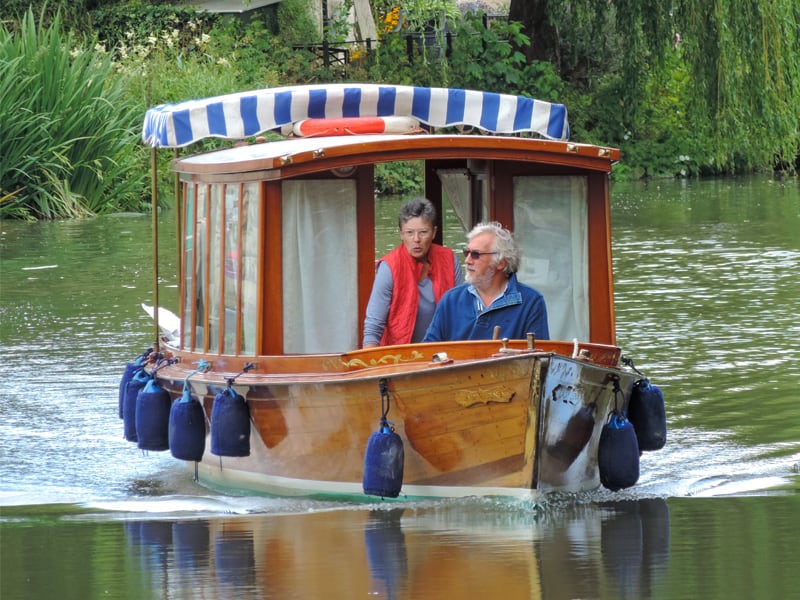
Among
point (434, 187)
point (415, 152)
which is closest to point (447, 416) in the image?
point (415, 152)

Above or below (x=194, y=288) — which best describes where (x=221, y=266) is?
above

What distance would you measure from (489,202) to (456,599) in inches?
119

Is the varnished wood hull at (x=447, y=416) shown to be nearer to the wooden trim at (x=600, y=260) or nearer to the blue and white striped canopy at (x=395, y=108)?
the wooden trim at (x=600, y=260)

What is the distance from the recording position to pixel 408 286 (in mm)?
9297

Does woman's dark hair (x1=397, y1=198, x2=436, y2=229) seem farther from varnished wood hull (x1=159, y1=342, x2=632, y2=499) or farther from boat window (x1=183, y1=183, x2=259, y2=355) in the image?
varnished wood hull (x1=159, y1=342, x2=632, y2=499)

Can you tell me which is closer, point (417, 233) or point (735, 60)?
point (417, 233)

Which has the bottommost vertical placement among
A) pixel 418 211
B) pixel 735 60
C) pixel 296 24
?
pixel 418 211

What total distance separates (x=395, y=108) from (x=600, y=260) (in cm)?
201

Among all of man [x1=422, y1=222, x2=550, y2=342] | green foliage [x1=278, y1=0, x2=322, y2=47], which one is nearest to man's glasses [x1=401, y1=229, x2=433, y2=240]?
man [x1=422, y1=222, x2=550, y2=342]

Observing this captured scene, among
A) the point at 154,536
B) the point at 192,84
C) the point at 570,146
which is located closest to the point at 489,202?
the point at 570,146

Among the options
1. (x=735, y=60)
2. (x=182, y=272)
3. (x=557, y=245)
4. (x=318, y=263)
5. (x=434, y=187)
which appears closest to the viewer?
(x=318, y=263)

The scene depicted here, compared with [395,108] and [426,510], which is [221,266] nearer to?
[395,108]

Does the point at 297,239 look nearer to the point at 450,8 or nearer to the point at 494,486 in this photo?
the point at 494,486

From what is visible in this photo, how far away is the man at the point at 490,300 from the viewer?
8.74m
